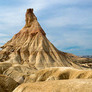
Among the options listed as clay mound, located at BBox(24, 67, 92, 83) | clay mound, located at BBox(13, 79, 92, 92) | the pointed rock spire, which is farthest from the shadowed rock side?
clay mound, located at BBox(13, 79, 92, 92)

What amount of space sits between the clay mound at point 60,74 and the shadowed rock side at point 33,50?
24.9 metres

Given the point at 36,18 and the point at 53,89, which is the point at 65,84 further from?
the point at 36,18

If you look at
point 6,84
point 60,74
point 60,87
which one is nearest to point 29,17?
point 60,74

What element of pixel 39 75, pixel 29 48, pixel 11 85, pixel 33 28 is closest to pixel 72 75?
pixel 39 75

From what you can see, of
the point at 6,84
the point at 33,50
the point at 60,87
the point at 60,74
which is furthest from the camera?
the point at 33,50

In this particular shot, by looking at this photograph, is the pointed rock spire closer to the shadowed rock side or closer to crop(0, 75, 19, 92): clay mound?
the shadowed rock side

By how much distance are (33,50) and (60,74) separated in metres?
35.9

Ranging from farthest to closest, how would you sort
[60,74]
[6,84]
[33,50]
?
[33,50] → [60,74] → [6,84]

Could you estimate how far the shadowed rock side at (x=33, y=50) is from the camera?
56500 mm

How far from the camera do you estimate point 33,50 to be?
6103cm

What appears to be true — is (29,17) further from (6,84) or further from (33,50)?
(6,84)

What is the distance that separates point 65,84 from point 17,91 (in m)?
4.03

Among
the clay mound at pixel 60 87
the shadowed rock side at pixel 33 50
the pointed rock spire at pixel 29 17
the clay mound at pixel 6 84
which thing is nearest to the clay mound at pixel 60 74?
the clay mound at pixel 6 84

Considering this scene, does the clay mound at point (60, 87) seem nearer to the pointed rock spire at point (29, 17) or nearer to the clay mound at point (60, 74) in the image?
the clay mound at point (60, 74)
